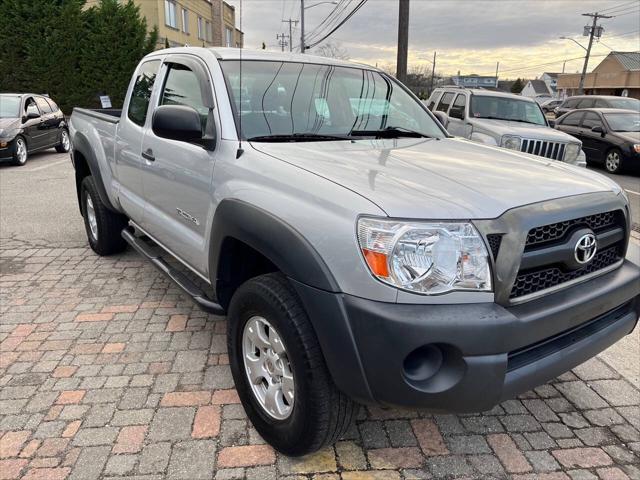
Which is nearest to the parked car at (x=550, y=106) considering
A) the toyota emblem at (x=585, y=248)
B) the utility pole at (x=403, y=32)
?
the utility pole at (x=403, y=32)

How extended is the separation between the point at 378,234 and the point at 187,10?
36.5 metres

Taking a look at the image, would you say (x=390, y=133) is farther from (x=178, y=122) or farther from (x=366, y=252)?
(x=366, y=252)

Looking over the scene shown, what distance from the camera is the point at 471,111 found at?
10.4 meters

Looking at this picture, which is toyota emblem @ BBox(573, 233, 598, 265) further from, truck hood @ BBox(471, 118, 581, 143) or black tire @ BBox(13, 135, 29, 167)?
black tire @ BBox(13, 135, 29, 167)

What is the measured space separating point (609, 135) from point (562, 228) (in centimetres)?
1238

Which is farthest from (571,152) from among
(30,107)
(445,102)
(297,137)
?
(30,107)

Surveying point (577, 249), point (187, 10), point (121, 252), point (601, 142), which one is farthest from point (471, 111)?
point (187, 10)

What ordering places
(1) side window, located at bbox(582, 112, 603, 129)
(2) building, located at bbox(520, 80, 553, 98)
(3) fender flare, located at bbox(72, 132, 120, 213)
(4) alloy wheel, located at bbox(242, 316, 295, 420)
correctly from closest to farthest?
(4) alloy wheel, located at bbox(242, 316, 295, 420)
(3) fender flare, located at bbox(72, 132, 120, 213)
(1) side window, located at bbox(582, 112, 603, 129)
(2) building, located at bbox(520, 80, 553, 98)

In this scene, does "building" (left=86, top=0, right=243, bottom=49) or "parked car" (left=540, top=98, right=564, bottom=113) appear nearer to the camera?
"building" (left=86, top=0, right=243, bottom=49)

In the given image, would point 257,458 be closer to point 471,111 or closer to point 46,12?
point 471,111

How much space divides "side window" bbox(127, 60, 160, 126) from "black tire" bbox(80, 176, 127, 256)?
110cm

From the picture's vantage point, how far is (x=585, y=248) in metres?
2.22

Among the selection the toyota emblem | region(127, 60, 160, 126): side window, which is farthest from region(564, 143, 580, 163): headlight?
the toyota emblem

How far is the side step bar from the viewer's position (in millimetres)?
2975
